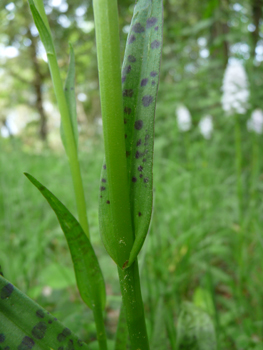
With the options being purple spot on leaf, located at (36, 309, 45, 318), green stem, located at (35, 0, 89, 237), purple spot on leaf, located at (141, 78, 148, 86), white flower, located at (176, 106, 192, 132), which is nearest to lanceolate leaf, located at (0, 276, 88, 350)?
purple spot on leaf, located at (36, 309, 45, 318)

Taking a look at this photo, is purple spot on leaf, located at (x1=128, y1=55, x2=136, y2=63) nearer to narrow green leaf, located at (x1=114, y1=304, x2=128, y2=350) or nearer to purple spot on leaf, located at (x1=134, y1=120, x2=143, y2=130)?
purple spot on leaf, located at (x1=134, y1=120, x2=143, y2=130)

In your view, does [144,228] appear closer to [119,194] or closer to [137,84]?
[119,194]

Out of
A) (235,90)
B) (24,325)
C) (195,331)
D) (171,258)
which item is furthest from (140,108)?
(235,90)

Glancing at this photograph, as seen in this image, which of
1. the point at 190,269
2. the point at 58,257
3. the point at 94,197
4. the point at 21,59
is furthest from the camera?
the point at 21,59

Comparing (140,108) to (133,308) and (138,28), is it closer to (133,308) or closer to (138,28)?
(138,28)

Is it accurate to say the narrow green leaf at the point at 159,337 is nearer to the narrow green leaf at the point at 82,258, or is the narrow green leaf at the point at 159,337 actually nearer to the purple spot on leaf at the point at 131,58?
the narrow green leaf at the point at 82,258

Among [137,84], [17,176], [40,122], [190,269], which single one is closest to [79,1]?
[17,176]
